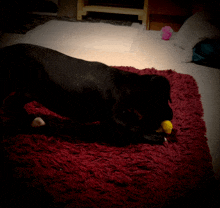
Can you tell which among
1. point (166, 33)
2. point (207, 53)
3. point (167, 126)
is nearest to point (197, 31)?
point (207, 53)

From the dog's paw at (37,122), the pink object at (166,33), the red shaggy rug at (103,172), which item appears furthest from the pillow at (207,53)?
the dog's paw at (37,122)

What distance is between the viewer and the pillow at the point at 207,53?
6.08 ft

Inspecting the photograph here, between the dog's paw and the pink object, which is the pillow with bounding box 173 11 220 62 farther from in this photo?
the dog's paw

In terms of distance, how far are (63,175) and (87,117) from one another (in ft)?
1.12

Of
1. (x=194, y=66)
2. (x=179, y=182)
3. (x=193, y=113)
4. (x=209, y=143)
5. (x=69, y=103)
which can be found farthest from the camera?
(x=194, y=66)

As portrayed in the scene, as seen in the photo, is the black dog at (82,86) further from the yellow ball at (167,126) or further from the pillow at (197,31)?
the pillow at (197,31)

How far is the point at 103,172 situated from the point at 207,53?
1.60 meters

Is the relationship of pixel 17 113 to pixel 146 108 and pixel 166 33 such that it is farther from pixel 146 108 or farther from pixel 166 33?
pixel 166 33

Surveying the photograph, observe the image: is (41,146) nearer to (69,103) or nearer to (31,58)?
(69,103)

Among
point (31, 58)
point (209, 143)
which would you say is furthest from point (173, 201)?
point (31, 58)

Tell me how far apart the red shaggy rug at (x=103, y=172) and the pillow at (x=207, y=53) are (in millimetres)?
1007

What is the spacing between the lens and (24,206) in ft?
2.56

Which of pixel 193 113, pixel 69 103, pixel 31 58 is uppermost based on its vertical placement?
pixel 31 58

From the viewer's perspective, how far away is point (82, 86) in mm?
1014
